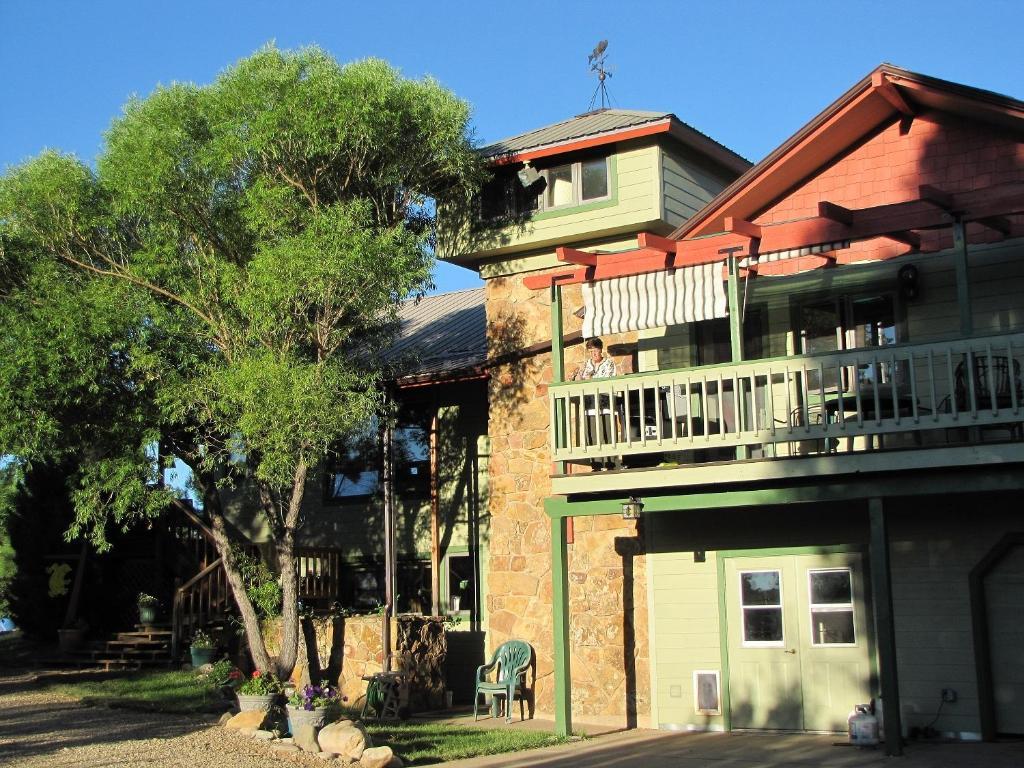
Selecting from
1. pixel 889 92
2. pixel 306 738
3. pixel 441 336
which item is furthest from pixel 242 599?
pixel 889 92

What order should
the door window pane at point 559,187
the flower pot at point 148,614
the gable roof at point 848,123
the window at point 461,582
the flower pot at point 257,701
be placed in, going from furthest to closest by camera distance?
1. the flower pot at point 148,614
2. the window at point 461,582
3. the door window pane at point 559,187
4. the flower pot at point 257,701
5. the gable roof at point 848,123

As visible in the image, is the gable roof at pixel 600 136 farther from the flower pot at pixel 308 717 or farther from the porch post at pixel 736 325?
the flower pot at pixel 308 717

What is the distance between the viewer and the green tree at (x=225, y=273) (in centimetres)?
1518

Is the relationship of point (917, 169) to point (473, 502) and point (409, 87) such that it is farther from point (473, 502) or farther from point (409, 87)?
point (473, 502)

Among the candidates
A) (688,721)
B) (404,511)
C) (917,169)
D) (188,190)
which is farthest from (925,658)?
(188,190)

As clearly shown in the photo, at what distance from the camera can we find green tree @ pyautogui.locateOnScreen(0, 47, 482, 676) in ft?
49.8

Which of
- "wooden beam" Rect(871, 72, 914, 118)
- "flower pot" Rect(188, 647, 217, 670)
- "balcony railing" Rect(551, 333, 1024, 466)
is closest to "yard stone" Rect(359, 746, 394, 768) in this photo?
"balcony railing" Rect(551, 333, 1024, 466)

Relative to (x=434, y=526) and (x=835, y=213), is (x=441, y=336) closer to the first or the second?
(x=434, y=526)

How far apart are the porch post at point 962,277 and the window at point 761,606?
3.89m

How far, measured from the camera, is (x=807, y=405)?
12844mm

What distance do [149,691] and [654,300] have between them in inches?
359

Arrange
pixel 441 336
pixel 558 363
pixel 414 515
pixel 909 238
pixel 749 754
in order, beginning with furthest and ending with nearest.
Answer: pixel 441 336 → pixel 414 515 → pixel 558 363 → pixel 909 238 → pixel 749 754

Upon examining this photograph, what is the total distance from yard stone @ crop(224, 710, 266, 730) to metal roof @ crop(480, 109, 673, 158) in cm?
832

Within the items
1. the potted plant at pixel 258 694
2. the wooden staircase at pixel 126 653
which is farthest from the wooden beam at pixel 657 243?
the wooden staircase at pixel 126 653
